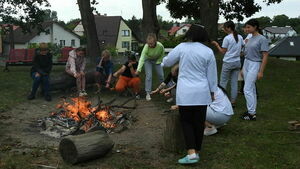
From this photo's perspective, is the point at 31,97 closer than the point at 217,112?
No

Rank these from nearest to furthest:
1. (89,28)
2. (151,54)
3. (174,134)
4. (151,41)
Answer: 1. (174,134)
2. (151,41)
3. (151,54)
4. (89,28)

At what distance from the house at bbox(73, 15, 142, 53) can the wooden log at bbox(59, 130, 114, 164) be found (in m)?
74.8

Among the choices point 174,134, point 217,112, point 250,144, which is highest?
point 217,112

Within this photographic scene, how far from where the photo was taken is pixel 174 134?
245 inches

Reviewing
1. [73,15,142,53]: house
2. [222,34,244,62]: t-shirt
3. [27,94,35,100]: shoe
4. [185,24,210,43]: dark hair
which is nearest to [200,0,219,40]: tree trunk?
[222,34,244,62]: t-shirt

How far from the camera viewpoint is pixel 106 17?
291 ft

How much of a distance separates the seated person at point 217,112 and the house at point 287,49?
76159mm

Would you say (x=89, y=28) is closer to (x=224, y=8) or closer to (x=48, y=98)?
(x=48, y=98)

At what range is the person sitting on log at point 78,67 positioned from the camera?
38.9 ft

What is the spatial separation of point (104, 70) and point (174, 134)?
6.74 meters

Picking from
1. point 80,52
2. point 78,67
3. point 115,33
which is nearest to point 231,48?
point 80,52

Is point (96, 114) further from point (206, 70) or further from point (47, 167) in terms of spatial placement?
point (206, 70)

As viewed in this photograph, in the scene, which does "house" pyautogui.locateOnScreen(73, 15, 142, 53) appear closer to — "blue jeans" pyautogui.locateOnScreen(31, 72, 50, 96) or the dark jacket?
the dark jacket

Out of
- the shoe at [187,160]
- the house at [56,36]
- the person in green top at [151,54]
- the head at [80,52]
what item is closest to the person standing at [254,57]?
the person in green top at [151,54]
